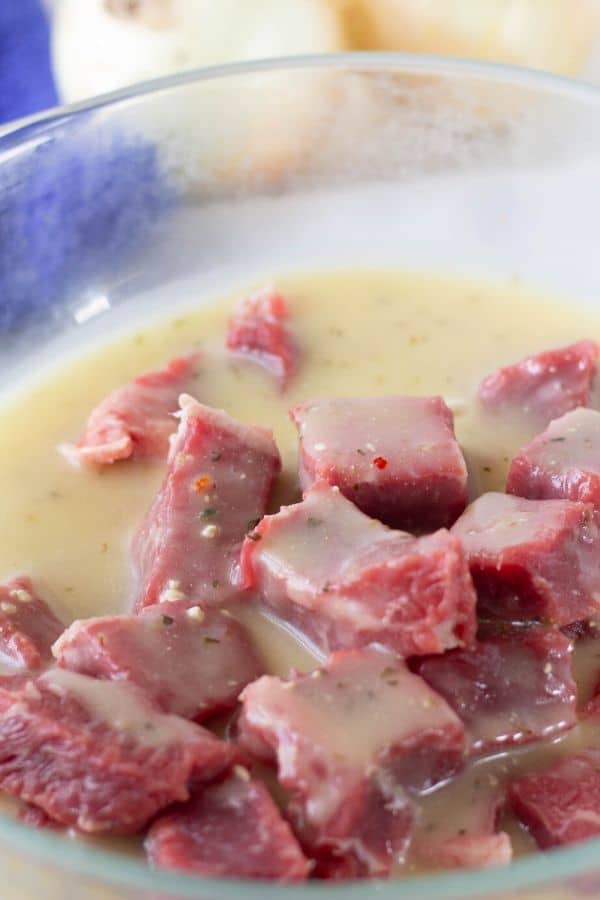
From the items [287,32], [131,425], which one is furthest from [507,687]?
[287,32]

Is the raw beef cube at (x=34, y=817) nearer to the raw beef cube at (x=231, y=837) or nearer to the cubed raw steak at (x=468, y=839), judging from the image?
the raw beef cube at (x=231, y=837)

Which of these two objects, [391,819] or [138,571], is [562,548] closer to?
[391,819]

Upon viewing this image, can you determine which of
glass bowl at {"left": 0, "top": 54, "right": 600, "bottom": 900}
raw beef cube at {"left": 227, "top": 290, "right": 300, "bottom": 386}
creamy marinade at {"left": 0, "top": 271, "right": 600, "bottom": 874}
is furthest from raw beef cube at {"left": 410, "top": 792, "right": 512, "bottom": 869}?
glass bowl at {"left": 0, "top": 54, "right": 600, "bottom": 900}

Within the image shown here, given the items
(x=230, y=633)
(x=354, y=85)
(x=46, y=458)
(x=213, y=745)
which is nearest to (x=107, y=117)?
(x=354, y=85)

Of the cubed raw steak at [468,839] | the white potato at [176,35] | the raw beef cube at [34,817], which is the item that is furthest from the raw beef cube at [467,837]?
the white potato at [176,35]

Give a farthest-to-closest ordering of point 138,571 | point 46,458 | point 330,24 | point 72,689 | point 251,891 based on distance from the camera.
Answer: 1. point 330,24
2. point 46,458
3. point 138,571
4. point 72,689
5. point 251,891

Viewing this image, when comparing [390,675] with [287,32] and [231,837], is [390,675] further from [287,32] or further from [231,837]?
[287,32]
